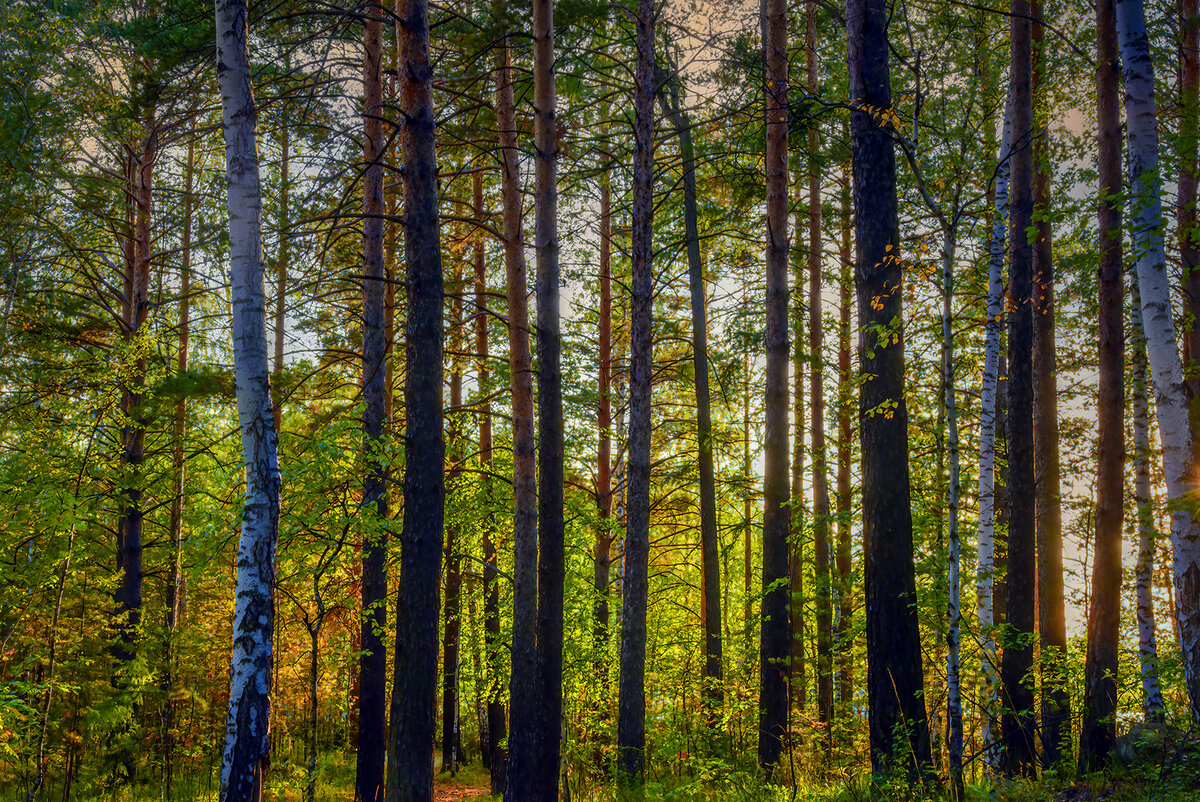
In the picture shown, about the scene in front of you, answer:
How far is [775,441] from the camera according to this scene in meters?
11.0

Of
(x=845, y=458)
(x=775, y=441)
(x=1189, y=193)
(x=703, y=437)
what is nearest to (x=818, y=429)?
(x=845, y=458)

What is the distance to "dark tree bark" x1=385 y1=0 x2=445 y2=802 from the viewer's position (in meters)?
6.86

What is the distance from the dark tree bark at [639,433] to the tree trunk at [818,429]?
3.53 meters

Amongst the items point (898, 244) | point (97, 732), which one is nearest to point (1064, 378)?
point (898, 244)

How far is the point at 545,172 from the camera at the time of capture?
372 inches

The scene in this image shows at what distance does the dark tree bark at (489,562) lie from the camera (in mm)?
13459

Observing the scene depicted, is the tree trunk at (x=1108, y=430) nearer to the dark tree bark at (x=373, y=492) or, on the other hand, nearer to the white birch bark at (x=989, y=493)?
the white birch bark at (x=989, y=493)

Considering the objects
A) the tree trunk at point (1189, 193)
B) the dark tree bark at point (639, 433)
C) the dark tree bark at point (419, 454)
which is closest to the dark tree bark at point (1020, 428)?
the tree trunk at point (1189, 193)

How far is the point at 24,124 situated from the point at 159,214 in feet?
11.7

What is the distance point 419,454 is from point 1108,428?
8.88 meters

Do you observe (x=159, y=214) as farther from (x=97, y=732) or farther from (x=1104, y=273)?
(x=1104, y=273)

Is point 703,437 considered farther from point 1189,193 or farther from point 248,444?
point 1189,193

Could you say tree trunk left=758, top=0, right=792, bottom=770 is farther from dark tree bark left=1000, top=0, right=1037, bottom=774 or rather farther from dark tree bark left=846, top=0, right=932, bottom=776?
dark tree bark left=846, top=0, right=932, bottom=776

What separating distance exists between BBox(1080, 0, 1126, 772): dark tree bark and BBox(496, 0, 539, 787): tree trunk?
698cm
